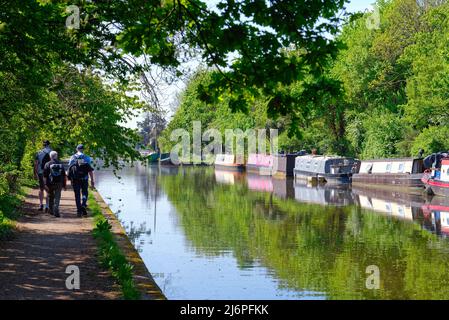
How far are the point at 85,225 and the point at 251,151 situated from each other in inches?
2283

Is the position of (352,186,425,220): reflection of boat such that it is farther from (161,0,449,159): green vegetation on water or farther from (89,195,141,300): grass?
(89,195,141,300): grass

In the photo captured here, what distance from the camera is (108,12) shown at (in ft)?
42.0

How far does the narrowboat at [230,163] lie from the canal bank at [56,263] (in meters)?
56.6

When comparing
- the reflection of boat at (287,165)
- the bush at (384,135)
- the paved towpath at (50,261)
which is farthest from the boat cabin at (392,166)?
the paved towpath at (50,261)

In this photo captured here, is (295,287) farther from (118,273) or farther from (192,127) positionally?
(192,127)

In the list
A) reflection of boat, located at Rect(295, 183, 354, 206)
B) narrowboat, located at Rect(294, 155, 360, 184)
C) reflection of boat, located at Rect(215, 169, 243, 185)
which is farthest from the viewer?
reflection of boat, located at Rect(215, 169, 243, 185)

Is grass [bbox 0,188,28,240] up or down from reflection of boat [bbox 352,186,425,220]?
up

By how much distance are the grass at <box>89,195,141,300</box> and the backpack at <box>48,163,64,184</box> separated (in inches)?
96.5

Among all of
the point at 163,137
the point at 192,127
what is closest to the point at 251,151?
the point at 192,127

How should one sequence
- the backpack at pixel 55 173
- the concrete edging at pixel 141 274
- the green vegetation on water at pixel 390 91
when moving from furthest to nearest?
1. the green vegetation on water at pixel 390 91
2. the backpack at pixel 55 173
3. the concrete edging at pixel 141 274

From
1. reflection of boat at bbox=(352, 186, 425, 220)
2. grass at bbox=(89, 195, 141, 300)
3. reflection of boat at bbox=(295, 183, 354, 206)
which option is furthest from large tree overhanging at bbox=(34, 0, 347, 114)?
reflection of boat at bbox=(295, 183, 354, 206)

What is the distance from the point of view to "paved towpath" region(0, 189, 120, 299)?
9.09 metres

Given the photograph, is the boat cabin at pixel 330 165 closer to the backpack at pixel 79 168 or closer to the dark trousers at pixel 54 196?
the backpack at pixel 79 168

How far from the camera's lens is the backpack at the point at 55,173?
1683cm
